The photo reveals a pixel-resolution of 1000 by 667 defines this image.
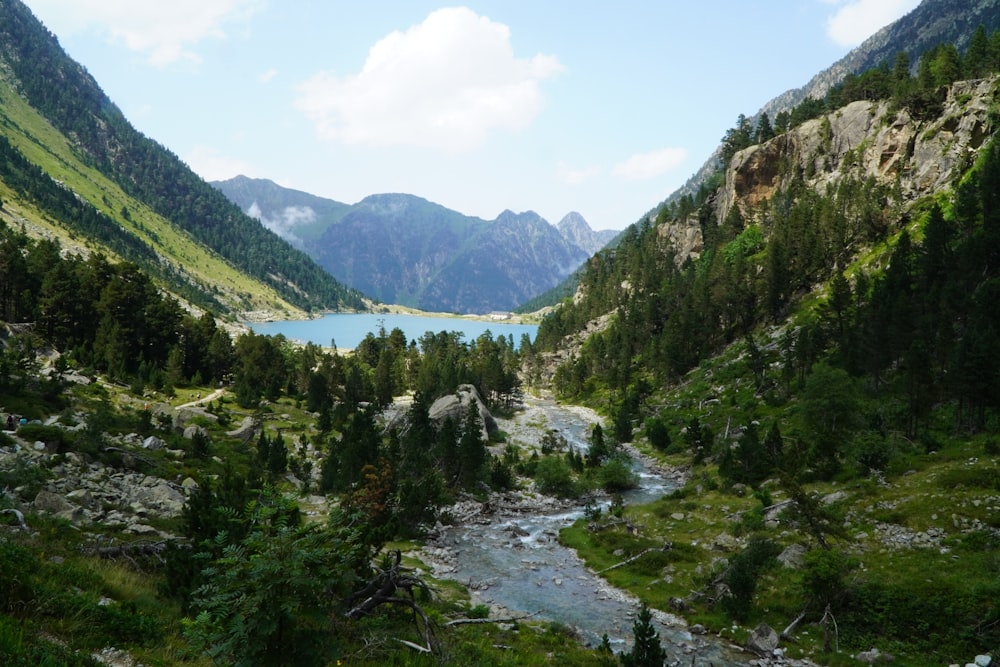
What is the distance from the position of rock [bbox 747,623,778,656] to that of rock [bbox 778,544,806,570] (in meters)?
6.51

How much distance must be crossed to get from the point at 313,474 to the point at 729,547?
40.2m

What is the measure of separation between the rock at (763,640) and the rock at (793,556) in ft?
21.4

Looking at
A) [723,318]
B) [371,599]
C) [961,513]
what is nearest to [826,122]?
[723,318]

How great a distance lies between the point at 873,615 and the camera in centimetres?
2441

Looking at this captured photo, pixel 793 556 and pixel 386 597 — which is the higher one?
pixel 386 597

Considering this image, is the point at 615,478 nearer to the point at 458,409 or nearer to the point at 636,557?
the point at 636,557

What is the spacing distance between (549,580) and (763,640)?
14.0m

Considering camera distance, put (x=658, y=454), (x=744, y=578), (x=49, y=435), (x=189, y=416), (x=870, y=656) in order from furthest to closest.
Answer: (x=658, y=454) → (x=189, y=416) → (x=49, y=435) → (x=744, y=578) → (x=870, y=656)

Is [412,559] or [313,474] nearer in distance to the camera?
[412,559]

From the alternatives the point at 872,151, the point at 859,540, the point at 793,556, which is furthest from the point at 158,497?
the point at 872,151

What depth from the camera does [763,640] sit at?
80.8 ft

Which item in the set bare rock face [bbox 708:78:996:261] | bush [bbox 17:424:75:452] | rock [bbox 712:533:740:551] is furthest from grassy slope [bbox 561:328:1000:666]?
bare rock face [bbox 708:78:996:261]

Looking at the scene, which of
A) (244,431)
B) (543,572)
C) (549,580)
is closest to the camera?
(549,580)

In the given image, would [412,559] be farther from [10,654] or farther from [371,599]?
[10,654]
